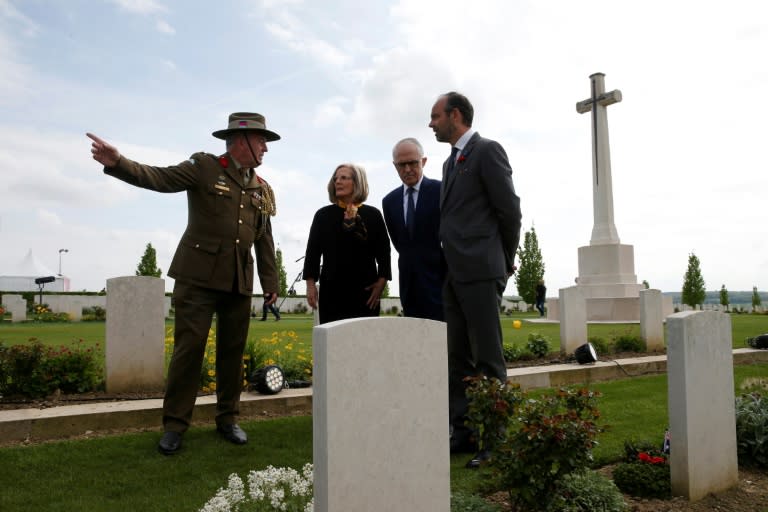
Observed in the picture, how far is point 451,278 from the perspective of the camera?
13.4ft

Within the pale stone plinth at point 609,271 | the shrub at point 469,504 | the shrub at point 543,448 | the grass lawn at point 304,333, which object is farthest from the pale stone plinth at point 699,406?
the pale stone plinth at point 609,271

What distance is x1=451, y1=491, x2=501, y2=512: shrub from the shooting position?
2.90 metres

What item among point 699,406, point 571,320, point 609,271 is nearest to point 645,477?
point 699,406

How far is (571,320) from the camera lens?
32.2 ft

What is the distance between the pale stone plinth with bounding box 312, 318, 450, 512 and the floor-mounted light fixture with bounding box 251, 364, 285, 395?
10.5 feet

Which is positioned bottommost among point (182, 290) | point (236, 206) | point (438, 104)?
point (182, 290)

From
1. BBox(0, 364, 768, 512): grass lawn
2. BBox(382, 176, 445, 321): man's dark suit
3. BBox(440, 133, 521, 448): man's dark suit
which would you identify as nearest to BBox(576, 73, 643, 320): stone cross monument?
BBox(0, 364, 768, 512): grass lawn

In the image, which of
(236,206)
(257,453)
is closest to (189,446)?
(257,453)

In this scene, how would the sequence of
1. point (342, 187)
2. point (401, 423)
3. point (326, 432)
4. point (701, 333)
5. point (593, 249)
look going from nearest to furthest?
1. point (326, 432)
2. point (401, 423)
3. point (701, 333)
4. point (342, 187)
5. point (593, 249)

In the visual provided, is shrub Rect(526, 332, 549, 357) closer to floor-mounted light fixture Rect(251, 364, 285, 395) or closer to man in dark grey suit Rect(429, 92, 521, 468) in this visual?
floor-mounted light fixture Rect(251, 364, 285, 395)

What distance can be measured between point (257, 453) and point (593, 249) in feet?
57.4

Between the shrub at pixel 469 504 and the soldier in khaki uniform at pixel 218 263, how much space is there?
194cm

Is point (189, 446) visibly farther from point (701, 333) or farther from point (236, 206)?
point (701, 333)

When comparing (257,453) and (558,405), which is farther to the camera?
(257,453)
